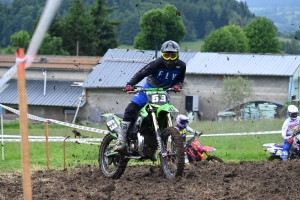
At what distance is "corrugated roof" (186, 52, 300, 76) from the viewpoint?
58000 mm

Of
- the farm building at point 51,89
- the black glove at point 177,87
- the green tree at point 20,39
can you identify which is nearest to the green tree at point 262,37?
the green tree at point 20,39

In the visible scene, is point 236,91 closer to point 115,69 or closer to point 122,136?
point 115,69

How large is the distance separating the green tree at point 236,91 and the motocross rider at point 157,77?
149ft

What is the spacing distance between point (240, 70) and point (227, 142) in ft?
121

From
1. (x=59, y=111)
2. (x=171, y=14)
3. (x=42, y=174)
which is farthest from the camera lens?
(x=171, y=14)

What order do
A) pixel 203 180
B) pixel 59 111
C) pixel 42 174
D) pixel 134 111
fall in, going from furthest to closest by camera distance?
1. pixel 59 111
2. pixel 42 174
3. pixel 134 111
4. pixel 203 180

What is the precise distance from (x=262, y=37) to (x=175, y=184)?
10084 centimetres

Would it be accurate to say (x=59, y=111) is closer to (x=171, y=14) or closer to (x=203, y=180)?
(x=171, y=14)

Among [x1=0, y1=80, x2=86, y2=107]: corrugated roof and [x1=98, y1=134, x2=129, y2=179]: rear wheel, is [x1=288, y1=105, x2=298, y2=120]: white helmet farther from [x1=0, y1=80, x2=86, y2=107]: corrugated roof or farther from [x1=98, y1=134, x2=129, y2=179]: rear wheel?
[x1=0, y1=80, x2=86, y2=107]: corrugated roof

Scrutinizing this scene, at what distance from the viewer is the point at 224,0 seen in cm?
13062

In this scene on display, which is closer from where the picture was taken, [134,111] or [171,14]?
[134,111]

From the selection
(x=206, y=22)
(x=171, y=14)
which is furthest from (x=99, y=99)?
(x=206, y=22)

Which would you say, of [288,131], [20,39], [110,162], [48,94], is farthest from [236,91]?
[110,162]

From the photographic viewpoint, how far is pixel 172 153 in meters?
9.09
